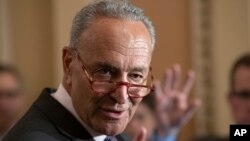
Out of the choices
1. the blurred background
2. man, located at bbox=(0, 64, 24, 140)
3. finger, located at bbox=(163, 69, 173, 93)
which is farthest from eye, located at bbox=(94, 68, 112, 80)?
man, located at bbox=(0, 64, 24, 140)

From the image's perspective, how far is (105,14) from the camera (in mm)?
1188

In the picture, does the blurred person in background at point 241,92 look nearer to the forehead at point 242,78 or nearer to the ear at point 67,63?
the forehead at point 242,78

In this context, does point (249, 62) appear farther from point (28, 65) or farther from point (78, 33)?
point (28, 65)

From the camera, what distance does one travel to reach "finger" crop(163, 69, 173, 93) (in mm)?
2248

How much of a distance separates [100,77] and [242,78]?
1.22m

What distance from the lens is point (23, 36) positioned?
380 cm

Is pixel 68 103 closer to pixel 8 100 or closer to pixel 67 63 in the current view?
pixel 67 63

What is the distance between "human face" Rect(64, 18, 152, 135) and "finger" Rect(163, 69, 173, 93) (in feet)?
3.41

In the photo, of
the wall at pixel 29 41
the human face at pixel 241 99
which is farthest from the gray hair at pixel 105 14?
the wall at pixel 29 41

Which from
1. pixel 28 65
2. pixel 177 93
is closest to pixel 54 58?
pixel 28 65

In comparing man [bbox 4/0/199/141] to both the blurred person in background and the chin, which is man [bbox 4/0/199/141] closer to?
the chin

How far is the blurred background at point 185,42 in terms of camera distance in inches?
103

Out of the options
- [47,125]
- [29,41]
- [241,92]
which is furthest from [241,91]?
[29,41]

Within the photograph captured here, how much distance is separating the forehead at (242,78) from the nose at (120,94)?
1.13 meters
